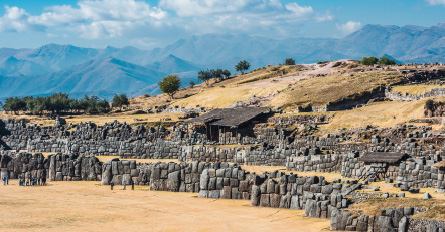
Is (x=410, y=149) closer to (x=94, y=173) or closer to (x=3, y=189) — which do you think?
(x=94, y=173)

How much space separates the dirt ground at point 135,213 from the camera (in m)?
31.8

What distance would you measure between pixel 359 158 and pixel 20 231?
23.0 m

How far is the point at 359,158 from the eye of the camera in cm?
4053

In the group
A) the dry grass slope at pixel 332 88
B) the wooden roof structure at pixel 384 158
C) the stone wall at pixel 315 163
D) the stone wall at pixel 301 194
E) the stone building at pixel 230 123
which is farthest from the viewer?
the dry grass slope at pixel 332 88

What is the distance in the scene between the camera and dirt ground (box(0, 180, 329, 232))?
31.8 m

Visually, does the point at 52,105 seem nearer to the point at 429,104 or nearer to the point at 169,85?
the point at 169,85

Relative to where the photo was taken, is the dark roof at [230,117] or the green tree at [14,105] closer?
the dark roof at [230,117]

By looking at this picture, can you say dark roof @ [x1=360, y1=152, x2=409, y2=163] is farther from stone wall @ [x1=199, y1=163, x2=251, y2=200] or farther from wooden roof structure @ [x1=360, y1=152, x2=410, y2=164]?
stone wall @ [x1=199, y1=163, x2=251, y2=200]

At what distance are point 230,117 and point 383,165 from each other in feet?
146

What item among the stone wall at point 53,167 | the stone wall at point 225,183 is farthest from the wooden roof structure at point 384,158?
the stone wall at point 53,167

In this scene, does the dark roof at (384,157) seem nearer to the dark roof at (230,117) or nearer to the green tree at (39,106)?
the dark roof at (230,117)

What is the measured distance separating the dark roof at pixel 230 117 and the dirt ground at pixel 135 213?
3153 cm

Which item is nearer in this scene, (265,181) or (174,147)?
(265,181)

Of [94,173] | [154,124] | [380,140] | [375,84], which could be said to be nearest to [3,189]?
[94,173]
